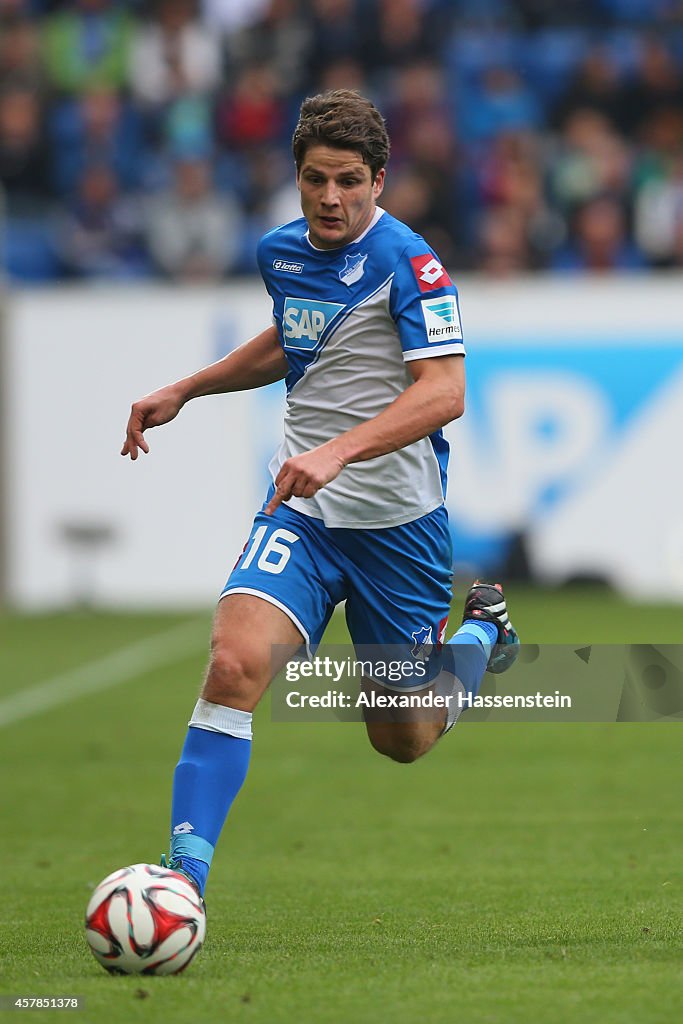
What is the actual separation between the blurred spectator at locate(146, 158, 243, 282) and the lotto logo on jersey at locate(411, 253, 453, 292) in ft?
41.7

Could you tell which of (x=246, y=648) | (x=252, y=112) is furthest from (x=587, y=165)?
(x=246, y=648)

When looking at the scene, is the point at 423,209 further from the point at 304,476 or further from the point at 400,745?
the point at 304,476

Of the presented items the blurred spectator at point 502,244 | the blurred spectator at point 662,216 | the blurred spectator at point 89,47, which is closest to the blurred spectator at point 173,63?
the blurred spectator at point 89,47

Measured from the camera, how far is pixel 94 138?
62.5 feet

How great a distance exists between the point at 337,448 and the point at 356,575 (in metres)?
0.76

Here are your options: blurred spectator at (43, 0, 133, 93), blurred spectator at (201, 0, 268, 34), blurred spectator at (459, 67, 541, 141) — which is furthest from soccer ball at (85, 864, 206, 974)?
blurred spectator at (201, 0, 268, 34)

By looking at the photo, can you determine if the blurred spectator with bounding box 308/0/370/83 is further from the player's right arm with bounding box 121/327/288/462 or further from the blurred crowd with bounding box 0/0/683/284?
the player's right arm with bounding box 121/327/288/462

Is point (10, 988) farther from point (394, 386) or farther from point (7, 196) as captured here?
point (7, 196)

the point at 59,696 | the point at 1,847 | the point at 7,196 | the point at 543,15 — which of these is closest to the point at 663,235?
the point at 543,15

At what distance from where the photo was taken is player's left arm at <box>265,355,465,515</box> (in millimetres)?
4906

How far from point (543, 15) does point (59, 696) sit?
11038 millimetres

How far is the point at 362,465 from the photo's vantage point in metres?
5.72

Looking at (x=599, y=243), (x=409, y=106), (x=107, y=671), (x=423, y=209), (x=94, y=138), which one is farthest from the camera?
(x=94, y=138)

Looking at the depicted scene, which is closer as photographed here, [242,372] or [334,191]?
[334,191]
